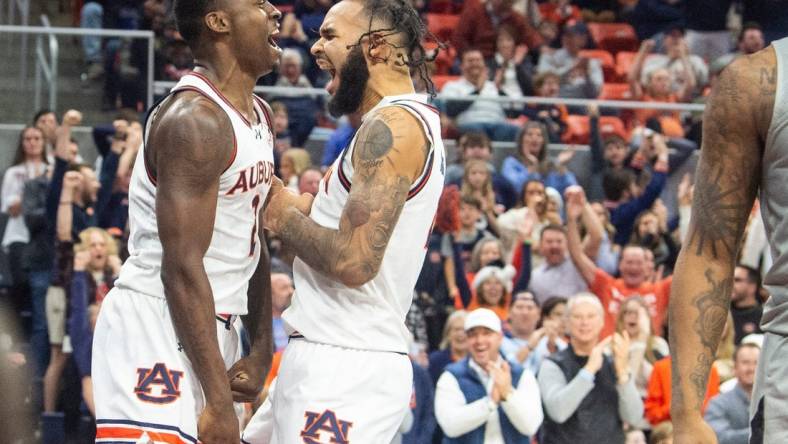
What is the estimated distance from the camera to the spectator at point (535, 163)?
10609 millimetres

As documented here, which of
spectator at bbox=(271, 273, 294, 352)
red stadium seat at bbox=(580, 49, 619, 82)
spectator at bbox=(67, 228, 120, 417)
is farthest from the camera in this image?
red stadium seat at bbox=(580, 49, 619, 82)

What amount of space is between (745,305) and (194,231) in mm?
6191

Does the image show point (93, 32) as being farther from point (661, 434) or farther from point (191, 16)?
point (191, 16)

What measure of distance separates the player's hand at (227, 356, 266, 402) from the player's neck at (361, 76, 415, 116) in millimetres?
919

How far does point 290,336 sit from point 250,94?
2.59 ft

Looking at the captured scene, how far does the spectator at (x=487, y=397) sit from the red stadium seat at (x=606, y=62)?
700 centimetres

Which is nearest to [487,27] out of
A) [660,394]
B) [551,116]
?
[551,116]

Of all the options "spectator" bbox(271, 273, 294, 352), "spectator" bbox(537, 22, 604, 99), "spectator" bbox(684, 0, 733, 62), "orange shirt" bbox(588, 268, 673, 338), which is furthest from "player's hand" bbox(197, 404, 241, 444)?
"spectator" bbox(684, 0, 733, 62)

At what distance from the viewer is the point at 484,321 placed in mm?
7473

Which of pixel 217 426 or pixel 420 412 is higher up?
pixel 217 426

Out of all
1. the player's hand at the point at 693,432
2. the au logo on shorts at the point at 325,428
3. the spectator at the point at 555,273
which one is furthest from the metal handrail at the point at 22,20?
the player's hand at the point at 693,432

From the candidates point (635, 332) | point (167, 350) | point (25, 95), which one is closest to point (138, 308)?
point (167, 350)

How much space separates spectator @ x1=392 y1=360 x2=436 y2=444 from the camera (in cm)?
795

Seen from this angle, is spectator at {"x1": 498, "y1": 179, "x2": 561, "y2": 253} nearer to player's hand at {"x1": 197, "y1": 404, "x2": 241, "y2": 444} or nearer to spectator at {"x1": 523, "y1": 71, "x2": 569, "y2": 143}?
spectator at {"x1": 523, "y1": 71, "x2": 569, "y2": 143}
